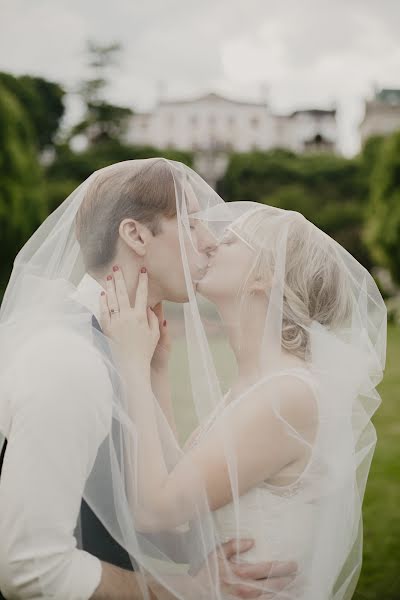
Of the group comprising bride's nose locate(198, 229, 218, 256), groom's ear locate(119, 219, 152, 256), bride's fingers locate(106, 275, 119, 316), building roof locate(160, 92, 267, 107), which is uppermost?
building roof locate(160, 92, 267, 107)

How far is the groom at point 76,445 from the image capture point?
2.06 meters

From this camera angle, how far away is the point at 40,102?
48812 mm

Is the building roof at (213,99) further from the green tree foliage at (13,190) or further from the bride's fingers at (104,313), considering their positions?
the bride's fingers at (104,313)

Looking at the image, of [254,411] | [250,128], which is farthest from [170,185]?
[250,128]

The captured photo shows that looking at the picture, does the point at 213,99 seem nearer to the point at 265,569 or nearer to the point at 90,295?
the point at 90,295

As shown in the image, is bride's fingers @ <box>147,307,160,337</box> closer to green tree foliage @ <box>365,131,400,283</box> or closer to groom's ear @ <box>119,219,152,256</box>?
groom's ear @ <box>119,219,152,256</box>

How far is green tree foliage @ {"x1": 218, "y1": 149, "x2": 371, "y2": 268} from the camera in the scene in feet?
149

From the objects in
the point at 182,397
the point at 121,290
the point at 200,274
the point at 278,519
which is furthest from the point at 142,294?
the point at 278,519

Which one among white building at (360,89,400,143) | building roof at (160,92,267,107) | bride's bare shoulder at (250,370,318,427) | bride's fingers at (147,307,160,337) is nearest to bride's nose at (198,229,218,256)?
bride's fingers at (147,307,160,337)

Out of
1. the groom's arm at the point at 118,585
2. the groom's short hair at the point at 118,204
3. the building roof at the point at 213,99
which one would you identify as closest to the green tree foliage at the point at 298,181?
the building roof at the point at 213,99

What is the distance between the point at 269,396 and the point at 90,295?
2.36 ft

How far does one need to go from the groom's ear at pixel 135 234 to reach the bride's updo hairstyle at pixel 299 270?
394 millimetres

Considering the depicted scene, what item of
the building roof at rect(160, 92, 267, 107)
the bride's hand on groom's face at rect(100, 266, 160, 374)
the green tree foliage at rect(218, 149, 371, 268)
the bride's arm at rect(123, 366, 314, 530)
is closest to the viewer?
the bride's arm at rect(123, 366, 314, 530)

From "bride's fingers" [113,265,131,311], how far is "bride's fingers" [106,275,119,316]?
11mm
